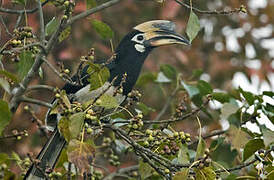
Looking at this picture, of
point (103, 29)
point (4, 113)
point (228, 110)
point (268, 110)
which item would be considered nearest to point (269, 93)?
point (268, 110)

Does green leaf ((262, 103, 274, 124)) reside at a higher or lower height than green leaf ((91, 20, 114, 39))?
lower

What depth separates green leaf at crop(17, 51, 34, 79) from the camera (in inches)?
64.3

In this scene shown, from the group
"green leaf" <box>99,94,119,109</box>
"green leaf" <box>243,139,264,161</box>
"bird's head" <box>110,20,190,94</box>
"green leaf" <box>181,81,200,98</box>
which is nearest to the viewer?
"green leaf" <box>99,94,119,109</box>

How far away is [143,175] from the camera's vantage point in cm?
163

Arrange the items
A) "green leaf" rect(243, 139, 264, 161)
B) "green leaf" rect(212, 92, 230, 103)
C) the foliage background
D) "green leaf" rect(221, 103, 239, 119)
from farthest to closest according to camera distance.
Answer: the foliage background < "green leaf" rect(212, 92, 230, 103) < "green leaf" rect(221, 103, 239, 119) < "green leaf" rect(243, 139, 264, 161)

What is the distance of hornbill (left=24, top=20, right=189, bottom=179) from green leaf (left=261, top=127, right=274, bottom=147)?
640 millimetres

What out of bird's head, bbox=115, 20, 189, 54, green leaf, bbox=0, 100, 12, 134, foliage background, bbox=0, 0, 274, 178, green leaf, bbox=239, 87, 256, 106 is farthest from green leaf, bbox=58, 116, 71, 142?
foliage background, bbox=0, 0, 274, 178

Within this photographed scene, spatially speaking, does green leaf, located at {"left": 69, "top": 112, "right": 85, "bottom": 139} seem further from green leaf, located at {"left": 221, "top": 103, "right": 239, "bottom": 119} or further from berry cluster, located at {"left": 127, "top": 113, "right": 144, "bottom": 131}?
green leaf, located at {"left": 221, "top": 103, "right": 239, "bottom": 119}

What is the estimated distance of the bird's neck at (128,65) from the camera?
7.94 ft

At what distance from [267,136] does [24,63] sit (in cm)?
72

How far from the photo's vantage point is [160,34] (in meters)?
2.26

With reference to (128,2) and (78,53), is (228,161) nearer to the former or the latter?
(78,53)

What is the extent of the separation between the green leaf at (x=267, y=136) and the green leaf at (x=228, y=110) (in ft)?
0.58

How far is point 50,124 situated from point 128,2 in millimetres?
2150
